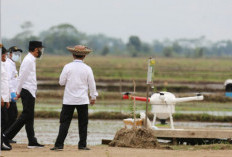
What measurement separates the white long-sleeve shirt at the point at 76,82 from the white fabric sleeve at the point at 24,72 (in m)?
0.67

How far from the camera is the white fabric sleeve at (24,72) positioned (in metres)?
9.57

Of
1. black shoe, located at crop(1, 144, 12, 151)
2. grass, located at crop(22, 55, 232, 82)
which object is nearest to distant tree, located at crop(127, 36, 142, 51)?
grass, located at crop(22, 55, 232, 82)

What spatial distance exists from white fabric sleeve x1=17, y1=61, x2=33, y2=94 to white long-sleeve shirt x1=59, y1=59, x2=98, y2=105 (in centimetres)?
67

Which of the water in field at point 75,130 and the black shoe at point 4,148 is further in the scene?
the water in field at point 75,130

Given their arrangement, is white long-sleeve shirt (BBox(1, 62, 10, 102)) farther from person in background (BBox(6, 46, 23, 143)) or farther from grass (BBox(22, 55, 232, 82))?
grass (BBox(22, 55, 232, 82))

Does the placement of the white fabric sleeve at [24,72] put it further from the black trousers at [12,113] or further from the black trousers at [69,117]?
the black trousers at [12,113]

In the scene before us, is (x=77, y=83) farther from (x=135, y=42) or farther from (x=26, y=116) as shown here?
(x=135, y=42)

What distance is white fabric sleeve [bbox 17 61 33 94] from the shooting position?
9.57 metres

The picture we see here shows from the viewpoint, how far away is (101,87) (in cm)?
3266

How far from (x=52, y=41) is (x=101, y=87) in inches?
4586

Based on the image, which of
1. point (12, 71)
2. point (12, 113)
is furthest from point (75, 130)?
point (12, 71)

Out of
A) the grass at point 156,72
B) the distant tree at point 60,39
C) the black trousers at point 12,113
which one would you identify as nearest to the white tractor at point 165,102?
the black trousers at point 12,113

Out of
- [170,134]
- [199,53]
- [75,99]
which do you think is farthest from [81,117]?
[199,53]

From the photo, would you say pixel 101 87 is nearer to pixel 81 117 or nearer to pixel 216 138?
pixel 216 138
